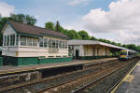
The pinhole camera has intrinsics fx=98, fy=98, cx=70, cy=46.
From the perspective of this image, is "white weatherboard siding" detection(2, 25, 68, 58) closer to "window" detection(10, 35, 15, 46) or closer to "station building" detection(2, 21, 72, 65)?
"station building" detection(2, 21, 72, 65)

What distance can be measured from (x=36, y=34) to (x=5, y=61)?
5643mm

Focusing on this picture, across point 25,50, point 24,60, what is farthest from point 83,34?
point 24,60

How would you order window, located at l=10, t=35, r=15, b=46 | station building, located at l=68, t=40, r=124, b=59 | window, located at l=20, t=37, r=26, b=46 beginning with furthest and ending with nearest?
station building, located at l=68, t=40, r=124, b=59, window, located at l=10, t=35, r=15, b=46, window, located at l=20, t=37, r=26, b=46

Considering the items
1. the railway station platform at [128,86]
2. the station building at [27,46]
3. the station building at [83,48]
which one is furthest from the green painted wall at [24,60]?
the railway station platform at [128,86]

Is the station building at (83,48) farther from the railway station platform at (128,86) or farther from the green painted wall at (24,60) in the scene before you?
the railway station platform at (128,86)

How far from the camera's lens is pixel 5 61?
13500mm

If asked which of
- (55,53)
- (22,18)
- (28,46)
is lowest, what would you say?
(55,53)

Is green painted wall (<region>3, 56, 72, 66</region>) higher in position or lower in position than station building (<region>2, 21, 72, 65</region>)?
lower

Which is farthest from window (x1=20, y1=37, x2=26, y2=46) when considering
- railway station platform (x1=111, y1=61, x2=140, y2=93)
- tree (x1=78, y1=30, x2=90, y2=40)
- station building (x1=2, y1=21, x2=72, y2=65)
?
tree (x1=78, y1=30, x2=90, y2=40)

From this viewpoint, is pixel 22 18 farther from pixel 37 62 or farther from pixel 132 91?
pixel 132 91

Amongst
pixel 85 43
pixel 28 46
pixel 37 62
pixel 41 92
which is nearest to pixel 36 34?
pixel 28 46

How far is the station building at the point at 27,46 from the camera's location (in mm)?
12164

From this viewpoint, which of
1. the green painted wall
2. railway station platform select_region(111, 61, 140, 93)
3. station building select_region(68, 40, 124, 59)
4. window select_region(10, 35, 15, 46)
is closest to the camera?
railway station platform select_region(111, 61, 140, 93)

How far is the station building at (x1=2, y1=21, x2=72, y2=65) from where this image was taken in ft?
39.9
